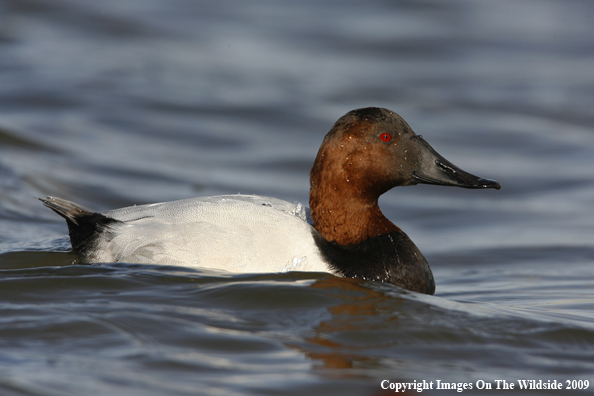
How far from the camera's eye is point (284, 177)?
28.2ft

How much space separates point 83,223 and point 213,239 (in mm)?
894

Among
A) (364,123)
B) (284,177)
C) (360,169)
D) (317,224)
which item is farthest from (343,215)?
(284,177)

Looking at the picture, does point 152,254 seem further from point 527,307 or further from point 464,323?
point 527,307

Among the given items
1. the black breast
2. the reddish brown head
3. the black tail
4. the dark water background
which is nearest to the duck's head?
the reddish brown head

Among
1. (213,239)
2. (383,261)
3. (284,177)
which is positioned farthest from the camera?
(284,177)

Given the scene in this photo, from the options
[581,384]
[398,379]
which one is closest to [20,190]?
[398,379]

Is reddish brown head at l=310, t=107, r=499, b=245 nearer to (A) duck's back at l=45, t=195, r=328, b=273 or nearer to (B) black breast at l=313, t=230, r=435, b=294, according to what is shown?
(B) black breast at l=313, t=230, r=435, b=294

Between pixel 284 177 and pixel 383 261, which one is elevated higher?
pixel 284 177

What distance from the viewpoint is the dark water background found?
3.31 metres

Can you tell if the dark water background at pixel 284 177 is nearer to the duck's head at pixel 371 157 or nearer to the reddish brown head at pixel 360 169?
the reddish brown head at pixel 360 169

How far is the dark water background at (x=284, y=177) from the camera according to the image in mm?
3311

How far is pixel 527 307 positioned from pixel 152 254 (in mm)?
2328

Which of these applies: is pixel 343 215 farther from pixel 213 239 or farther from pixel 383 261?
pixel 213 239

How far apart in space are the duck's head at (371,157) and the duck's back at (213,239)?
1.29 ft
